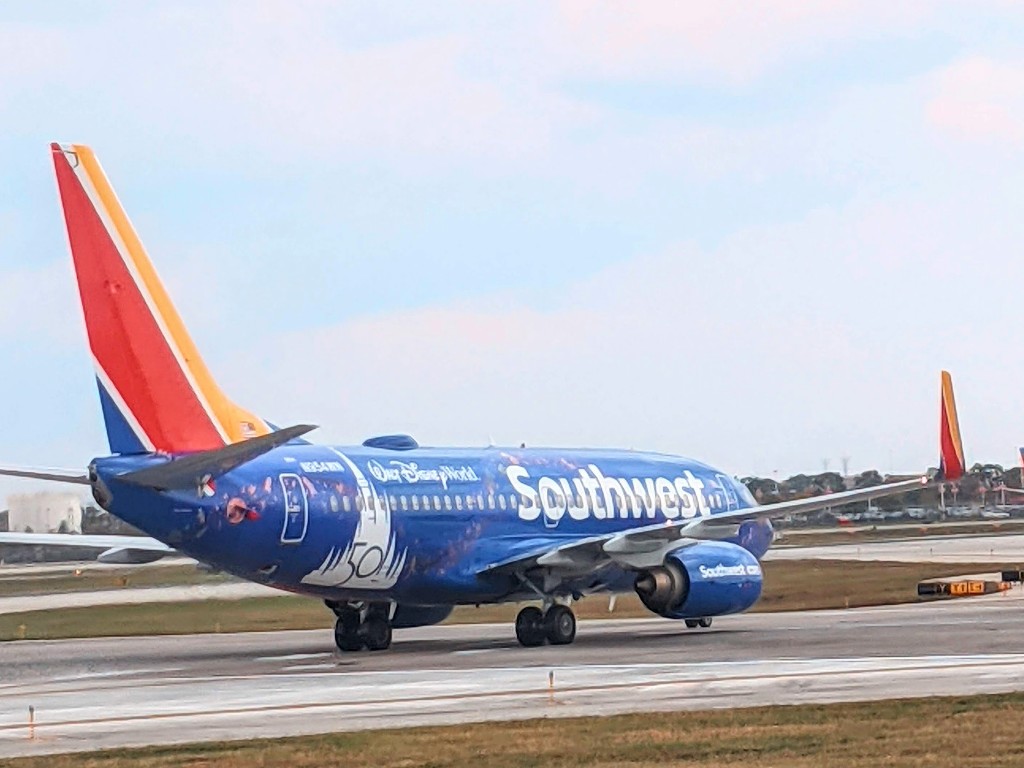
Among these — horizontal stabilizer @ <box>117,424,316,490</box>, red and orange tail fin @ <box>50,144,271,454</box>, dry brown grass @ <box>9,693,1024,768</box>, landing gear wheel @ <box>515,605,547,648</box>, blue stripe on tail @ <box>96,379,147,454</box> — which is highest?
red and orange tail fin @ <box>50,144,271,454</box>

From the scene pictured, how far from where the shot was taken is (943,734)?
18734 mm

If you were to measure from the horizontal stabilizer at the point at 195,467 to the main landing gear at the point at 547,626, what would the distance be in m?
8.12

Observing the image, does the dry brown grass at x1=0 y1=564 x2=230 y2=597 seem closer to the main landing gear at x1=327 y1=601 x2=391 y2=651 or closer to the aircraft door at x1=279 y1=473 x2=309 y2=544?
the main landing gear at x1=327 y1=601 x2=391 y2=651

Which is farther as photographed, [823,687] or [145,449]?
[145,449]

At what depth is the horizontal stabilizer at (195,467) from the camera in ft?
94.3

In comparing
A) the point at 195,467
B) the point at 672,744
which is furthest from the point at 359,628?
the point at 672,744

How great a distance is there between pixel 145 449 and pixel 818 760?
15257 millimetres

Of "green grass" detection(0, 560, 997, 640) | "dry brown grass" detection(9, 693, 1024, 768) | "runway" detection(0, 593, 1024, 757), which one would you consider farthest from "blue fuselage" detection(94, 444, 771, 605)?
"dry brown grass" detection(9, 693, 1024, 768)

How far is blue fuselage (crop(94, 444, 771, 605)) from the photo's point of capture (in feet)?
101

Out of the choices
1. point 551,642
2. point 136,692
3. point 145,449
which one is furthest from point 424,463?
point 136,692

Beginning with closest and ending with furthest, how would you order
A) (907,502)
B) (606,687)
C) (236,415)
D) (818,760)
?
(818,760) < (606,687) < (236,415) < (907,502)

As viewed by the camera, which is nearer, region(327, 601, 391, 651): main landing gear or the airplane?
the airplane

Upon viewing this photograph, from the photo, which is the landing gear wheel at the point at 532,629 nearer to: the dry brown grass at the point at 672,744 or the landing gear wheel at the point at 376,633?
the landing gear wheel at the point at 376,633

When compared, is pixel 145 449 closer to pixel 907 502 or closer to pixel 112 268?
pixel 112 268
